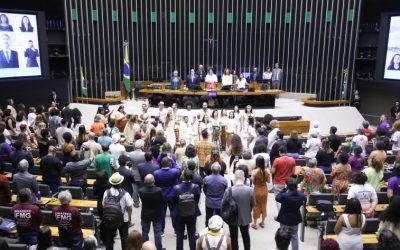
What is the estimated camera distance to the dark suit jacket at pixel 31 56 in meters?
14.1

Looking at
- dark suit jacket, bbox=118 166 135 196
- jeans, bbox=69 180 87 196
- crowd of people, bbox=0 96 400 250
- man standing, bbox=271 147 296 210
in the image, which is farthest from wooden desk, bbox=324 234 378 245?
jeans, bbox=69 180 87 196

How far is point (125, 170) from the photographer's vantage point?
229 inches

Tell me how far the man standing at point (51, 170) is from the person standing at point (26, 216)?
164 centimetres

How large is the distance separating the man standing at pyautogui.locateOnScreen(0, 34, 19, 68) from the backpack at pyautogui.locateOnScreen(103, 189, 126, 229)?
10479 millimetres

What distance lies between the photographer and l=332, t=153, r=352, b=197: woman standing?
6.12 m

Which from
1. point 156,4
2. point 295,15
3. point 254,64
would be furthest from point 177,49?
point 295,15

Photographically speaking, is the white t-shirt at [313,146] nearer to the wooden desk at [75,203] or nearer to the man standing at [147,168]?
the man standing at [147,168]

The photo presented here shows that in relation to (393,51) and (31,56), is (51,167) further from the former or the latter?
(393,51)

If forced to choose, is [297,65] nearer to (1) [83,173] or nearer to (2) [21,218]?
(1) [83,173]

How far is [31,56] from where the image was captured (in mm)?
14203

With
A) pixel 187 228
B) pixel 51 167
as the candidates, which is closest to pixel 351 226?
pixel 187 228

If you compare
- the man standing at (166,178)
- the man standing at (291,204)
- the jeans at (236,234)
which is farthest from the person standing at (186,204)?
the man standing at (291,204)

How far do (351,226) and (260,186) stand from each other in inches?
80.7

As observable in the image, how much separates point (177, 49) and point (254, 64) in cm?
390
